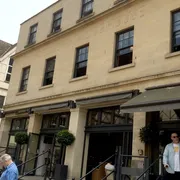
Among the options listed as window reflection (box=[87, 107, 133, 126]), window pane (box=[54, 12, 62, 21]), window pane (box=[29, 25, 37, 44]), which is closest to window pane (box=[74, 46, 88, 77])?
window reflection (box=[87, 107, 133, 126])

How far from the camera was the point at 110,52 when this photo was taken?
11.7 metres

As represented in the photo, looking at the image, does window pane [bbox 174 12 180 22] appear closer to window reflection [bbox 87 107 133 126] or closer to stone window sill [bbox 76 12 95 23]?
window reflection [bbox 87 107 133 126]

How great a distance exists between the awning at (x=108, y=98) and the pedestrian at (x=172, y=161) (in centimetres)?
322

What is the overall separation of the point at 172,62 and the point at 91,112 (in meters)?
4.58

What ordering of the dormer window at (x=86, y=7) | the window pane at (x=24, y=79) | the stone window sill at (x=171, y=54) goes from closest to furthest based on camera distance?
the stone window sill at (x=171, y=54), the dormer window at (x=86, y=7), the window pane at (x=24, y=79)

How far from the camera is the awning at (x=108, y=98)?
9.90 m

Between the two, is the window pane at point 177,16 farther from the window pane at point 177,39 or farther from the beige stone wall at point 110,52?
the window pane at point 177,39

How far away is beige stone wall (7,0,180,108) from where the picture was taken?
9.86 m

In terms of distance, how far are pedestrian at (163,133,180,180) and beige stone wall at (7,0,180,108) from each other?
2.95 meters

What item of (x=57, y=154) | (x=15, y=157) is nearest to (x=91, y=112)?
(x=57, y=154)

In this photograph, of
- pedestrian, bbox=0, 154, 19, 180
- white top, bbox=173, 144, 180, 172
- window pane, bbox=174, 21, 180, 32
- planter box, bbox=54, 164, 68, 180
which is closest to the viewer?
pedestrian, bbox=0, 154, 19, 180

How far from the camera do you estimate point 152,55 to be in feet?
32.7

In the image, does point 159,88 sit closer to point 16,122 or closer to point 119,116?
point 119,116

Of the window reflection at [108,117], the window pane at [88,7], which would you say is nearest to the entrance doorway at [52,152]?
the window reflection at [108,117]
